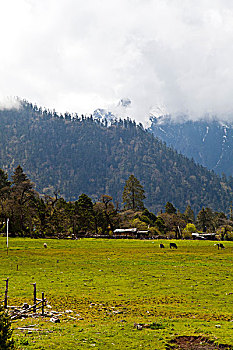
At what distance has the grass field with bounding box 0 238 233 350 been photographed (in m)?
17.2

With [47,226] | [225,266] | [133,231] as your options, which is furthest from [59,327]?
[133,231]

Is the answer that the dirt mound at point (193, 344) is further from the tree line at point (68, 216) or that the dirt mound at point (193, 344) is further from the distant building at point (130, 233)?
the distant building at point (130, 233)

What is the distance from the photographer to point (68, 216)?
123188 millimetres

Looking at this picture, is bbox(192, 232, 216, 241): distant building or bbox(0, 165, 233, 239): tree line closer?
bbox(0, 165, 233, 239): tree line

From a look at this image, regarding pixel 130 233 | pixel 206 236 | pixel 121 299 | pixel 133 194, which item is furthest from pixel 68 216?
pixel 121 299

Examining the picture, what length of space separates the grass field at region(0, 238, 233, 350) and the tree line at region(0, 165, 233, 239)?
51.2 m

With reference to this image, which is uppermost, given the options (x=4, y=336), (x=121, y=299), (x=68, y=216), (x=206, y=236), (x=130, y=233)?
(x=68, y=216)

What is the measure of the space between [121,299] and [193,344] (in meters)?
11.9

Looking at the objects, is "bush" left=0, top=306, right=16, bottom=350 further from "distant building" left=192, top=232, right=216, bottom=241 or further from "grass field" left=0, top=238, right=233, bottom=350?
"distant building" left=192, top=232, right=216, bottom=241

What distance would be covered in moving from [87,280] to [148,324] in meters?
17.0

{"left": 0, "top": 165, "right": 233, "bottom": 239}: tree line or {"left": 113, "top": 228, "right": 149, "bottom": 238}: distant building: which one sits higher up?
{"left": 0, "top": 165, "right": 233, "bottom": 239}: tree line

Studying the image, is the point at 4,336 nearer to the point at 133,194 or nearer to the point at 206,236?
the point at 206,236

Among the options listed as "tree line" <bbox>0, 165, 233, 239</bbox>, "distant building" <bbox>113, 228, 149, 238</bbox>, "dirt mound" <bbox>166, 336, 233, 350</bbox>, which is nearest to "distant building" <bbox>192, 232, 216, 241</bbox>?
"tree line" <bbox>0, 165, 233, 239</bbox>

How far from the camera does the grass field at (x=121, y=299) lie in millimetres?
17234
